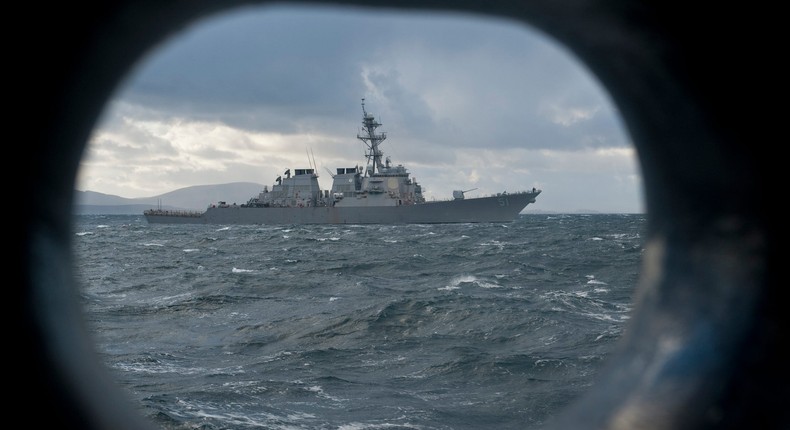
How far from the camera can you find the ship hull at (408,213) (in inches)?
2297

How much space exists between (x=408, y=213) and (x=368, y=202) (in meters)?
3.61

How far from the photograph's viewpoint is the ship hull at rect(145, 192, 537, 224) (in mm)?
58344

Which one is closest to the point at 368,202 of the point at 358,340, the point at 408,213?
the point at 408,213

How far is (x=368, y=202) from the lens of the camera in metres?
59.0

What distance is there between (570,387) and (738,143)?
792cm

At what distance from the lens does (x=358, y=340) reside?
39.6 feet

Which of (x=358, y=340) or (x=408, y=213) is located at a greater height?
(x=408, y=213)

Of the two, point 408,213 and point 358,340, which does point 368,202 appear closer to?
point 408,213

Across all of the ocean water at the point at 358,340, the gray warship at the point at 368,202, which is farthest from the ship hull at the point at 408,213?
the ocean water at the point at 358,340

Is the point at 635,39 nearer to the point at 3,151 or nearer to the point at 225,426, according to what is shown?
the point at 3,151

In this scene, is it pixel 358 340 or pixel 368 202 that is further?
pixel 368 202

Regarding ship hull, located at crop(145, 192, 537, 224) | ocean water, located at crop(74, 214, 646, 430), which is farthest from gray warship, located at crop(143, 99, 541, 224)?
ocean water, located at crop(74, 214, 646, 430)

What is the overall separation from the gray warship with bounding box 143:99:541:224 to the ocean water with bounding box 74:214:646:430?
34.0 metres

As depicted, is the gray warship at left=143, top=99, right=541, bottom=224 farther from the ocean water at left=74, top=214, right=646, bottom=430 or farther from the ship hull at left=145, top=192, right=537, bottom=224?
the ocean water at left=74, top=214, right=646, bottom=430
